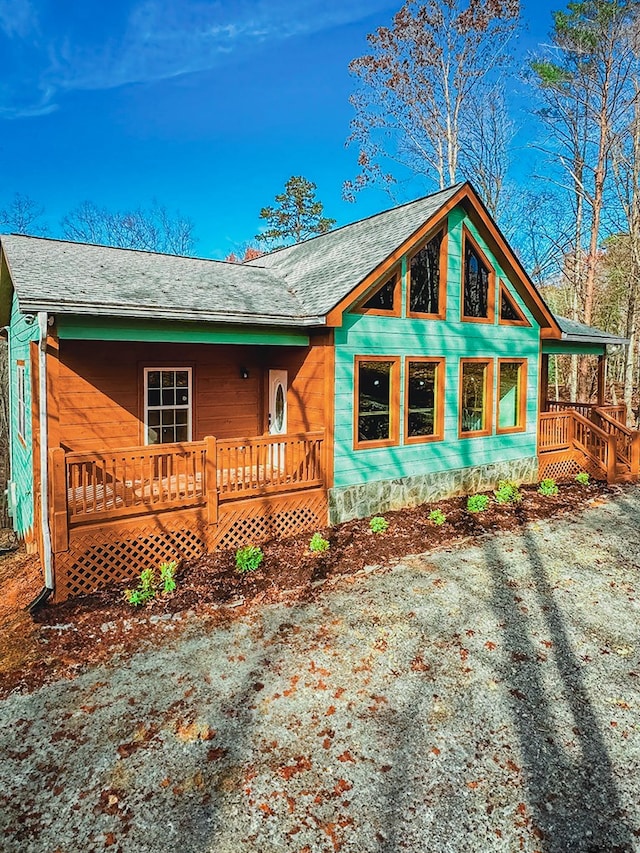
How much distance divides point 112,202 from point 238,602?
31077mm

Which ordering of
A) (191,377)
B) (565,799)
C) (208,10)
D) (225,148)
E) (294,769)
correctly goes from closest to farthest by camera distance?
(565,799) < (294,769) < (191,377) < (208,10) < (225,148)

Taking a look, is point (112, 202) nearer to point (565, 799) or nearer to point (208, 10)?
point (208, 10)

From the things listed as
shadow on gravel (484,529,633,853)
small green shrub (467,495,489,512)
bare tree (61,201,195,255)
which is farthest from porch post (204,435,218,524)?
bare tree (61,201,195,255)

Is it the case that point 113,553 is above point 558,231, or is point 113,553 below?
below

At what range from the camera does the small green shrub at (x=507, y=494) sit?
399 inches

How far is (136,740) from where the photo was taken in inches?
155

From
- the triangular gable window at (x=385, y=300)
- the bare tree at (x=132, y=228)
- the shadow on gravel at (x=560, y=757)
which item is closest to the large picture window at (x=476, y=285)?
the triangular gable window at (x=385, y=300)

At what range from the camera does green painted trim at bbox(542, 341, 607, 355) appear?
12.5 metres

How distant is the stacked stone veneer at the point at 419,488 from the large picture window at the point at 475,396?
33.7 inches

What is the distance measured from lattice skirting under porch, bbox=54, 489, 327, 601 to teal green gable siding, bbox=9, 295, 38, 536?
8.42 ft

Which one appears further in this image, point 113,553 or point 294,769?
point 113,553

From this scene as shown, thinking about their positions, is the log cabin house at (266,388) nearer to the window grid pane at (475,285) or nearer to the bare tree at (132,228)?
the window grid pane at (475,285)

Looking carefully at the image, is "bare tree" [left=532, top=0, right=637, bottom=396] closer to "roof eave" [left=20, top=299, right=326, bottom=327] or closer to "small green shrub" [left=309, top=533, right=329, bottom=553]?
"roof eave" [left=20, top=299, right=326, bottom=327]

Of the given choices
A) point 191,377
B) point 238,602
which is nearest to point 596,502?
point 238,602
